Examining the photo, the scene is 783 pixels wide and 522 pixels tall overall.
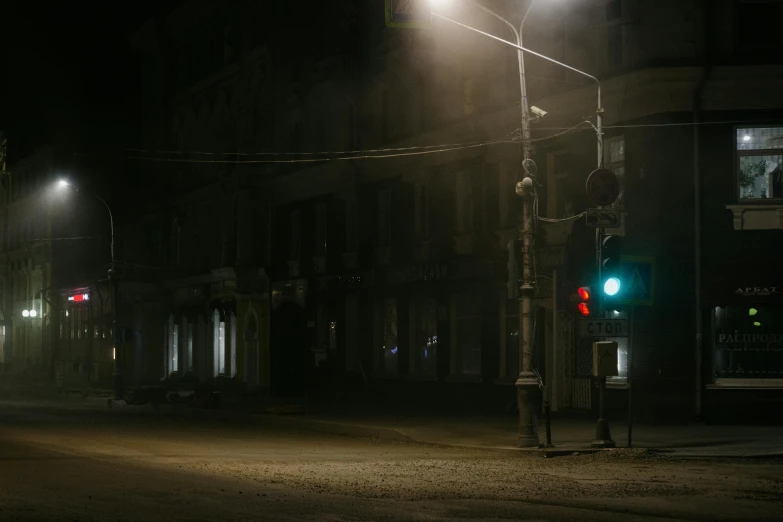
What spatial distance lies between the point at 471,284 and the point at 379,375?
6.08 meters

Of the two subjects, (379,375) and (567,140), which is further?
(379,375)

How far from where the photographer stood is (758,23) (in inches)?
1058

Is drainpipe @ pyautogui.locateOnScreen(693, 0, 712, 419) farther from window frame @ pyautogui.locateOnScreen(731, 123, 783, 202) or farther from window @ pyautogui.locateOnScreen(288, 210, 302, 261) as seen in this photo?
window @ pyautogui.locateOnScreen(288, 210, 302, 261)

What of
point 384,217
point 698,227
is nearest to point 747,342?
point 698,227

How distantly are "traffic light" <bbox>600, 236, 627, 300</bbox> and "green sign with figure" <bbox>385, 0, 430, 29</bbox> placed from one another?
18.7 feet

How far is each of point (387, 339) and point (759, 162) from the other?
1499 centimetres

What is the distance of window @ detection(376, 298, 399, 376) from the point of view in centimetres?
3756

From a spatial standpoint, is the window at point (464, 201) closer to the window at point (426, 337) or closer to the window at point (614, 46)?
the window at point (426, 337)

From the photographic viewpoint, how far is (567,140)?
97.1 ft

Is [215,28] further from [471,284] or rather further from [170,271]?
[471,284]

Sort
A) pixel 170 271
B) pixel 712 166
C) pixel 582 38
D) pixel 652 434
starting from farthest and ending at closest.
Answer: pixel 170 271
pixel 582 38
pixel 712 166
pixel 652 434

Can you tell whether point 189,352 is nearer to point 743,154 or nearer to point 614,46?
point 614,46

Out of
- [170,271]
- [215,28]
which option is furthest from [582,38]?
[170,271]

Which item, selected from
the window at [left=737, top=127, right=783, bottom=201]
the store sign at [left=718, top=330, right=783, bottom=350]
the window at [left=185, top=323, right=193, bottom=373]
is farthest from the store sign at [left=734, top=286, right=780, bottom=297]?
the window at [left=185, top=323, right=193, bottom=373]
